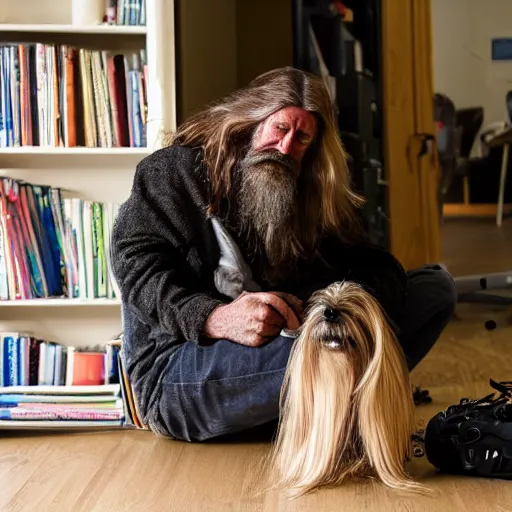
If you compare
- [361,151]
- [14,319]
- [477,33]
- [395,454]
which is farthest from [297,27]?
[395,454]

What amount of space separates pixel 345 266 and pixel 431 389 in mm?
744

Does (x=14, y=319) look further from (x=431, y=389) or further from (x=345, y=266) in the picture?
(x=431, y=389)

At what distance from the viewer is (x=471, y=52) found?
4176 millimetres

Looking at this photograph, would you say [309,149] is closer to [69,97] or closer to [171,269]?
[171,269]

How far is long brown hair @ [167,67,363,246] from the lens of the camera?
2.32 m

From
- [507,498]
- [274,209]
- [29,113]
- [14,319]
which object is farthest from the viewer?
[14,319]

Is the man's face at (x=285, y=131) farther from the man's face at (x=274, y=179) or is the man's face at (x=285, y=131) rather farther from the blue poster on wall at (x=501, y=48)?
the blue poster on wall at (x=501, y=48)

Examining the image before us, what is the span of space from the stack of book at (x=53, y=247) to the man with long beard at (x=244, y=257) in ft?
0.88

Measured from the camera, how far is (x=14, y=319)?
2701 millimetres

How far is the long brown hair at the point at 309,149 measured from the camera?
232 centimetres

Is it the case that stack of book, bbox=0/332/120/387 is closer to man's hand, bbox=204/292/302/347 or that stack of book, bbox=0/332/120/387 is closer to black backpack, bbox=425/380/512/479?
man's hand, bbox=204/292/302/347

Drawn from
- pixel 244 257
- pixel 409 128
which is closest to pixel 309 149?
pixel 244 257

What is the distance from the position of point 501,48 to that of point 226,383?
2558 millimetres

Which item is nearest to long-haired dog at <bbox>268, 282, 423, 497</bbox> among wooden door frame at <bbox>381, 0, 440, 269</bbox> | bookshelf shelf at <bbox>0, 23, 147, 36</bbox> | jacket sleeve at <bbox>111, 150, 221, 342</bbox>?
jacket sleeve at <bbox>111, 150, 221, 342</bbox>
